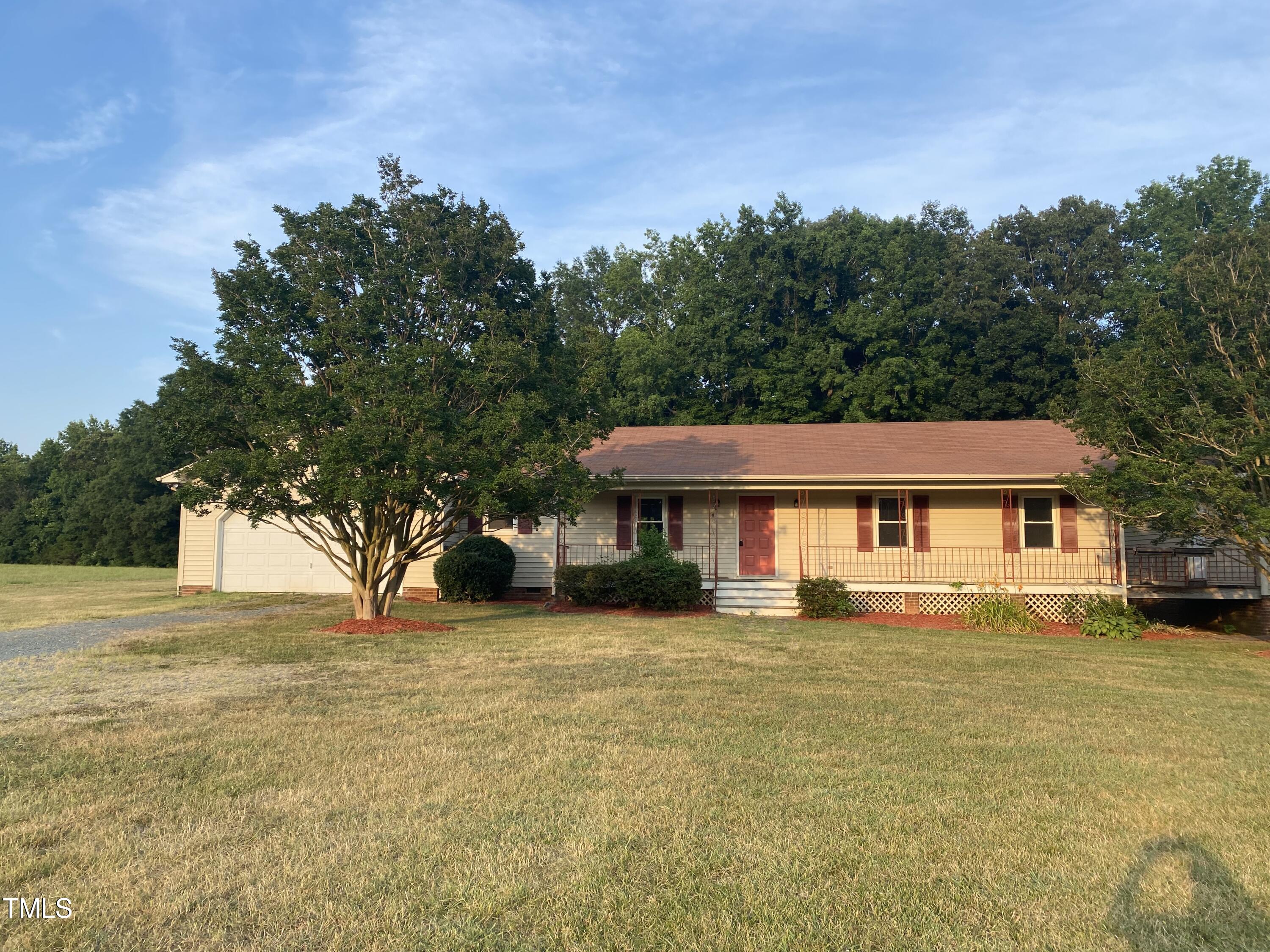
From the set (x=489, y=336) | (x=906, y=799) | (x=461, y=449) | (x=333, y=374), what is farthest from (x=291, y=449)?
(x=906, y=799)

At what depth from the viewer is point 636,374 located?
33594 mm


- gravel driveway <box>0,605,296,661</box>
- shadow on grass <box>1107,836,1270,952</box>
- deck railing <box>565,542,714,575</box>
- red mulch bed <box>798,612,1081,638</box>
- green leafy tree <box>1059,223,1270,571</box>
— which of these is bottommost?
shadow on grass <box>1107,836,1270,952</box>

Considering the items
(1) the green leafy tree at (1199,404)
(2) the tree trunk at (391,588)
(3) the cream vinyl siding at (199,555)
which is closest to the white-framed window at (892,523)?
(1) the green leafy tree at (1199,404)

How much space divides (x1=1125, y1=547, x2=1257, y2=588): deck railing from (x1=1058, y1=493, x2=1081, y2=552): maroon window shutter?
103cm

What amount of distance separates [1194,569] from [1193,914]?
51.9 feet

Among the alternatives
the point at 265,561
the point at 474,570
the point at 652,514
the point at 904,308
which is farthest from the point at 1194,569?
the point at 265,561

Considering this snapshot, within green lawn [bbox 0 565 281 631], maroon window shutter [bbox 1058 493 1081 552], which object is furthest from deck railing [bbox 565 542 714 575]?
green lawn [bbox 0 565 281 631]

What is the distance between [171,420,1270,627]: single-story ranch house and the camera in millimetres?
16875

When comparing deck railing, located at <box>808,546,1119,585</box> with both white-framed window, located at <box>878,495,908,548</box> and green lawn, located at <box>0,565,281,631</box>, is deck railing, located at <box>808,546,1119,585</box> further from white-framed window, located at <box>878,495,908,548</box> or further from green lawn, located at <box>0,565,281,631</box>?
green lawn, located at <box>0,565,281,631</box>

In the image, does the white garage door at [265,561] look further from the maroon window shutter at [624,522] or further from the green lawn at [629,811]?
the green lawn at [629,811]

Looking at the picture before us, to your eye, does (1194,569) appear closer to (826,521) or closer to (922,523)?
(922,523)

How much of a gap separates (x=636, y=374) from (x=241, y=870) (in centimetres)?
3025

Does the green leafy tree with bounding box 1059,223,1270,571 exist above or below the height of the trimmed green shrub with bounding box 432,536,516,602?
above

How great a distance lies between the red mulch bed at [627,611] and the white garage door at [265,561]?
6784mm
